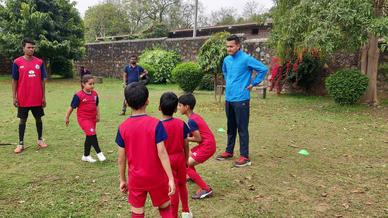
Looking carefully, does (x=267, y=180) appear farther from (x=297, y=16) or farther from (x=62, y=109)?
(x=62, y=109)

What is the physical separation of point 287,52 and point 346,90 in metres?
2.74

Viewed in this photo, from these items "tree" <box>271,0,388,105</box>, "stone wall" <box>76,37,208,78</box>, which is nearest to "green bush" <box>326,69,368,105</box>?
"tree" <box>271,0,388,105</box>

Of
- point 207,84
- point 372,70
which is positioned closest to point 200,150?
point 372,70

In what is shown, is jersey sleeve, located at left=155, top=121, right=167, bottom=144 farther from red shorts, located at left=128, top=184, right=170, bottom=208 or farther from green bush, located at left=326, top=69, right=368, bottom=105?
green bush, located at left=326, top=69, right=368, bottom=105

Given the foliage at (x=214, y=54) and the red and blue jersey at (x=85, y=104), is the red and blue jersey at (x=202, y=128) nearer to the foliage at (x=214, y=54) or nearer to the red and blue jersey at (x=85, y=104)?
the red and blue jersey at (x=85, y=104)

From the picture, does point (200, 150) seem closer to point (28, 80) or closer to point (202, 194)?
point (202, 194)

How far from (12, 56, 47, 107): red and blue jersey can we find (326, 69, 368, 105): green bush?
8178mm

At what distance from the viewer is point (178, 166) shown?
10.6ft

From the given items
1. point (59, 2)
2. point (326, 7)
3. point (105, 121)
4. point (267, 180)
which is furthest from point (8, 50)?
point (267, 180)

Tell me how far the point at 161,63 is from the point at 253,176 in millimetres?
15237

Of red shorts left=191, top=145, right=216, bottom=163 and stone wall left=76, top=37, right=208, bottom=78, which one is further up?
stone wall left=76, top=37, right=208, bottom=78

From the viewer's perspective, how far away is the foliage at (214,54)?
37.5ft

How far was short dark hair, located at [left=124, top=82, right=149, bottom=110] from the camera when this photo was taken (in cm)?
257

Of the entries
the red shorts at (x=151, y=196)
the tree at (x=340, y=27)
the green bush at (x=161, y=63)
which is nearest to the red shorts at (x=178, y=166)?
the red shorts at (x=151, y=196)
